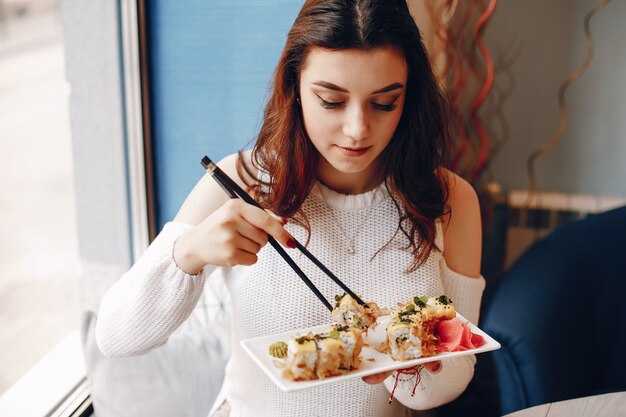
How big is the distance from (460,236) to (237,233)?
1.88 ft

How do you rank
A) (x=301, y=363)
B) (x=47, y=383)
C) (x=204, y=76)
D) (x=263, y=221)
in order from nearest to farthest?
1. (x=301, y=363)
2. (x=263, y=221)
3. (x=47, y=383)
4. (x=204, y=76)

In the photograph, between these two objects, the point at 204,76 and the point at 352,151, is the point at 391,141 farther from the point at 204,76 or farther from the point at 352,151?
the point at 204,76

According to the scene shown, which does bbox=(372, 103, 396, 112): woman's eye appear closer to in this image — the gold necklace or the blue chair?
the gold necklace

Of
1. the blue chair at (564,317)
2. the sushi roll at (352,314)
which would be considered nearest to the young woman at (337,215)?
the sushi roll at (352,314)

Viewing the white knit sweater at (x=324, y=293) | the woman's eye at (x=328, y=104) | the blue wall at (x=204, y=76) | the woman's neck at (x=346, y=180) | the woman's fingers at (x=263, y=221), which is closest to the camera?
the woman's fingers at (x=263, y=221)

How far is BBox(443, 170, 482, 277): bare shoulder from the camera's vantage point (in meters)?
1.46

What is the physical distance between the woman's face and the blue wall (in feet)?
2.03

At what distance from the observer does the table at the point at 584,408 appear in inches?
48.7

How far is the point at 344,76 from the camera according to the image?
1155mm

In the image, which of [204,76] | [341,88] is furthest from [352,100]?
[204,76]

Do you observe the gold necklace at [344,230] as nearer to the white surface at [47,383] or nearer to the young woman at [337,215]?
the young woman at [337,215]

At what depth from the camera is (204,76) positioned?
1940 mm

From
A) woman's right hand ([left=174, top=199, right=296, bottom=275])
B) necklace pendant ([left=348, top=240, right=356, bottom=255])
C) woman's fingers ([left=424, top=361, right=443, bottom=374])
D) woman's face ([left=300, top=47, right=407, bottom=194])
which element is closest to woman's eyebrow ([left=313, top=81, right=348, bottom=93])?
woman's face ([left=300, top=47, right=407, bottom=194])

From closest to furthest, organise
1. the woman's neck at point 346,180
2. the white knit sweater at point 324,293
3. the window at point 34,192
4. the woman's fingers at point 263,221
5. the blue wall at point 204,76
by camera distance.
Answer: the woman's fingers at point 263,221, the white knit sweater at point 324,293, the woman's neck at point 346,180, the window at point 34,192, the blue wall at point 204,76
